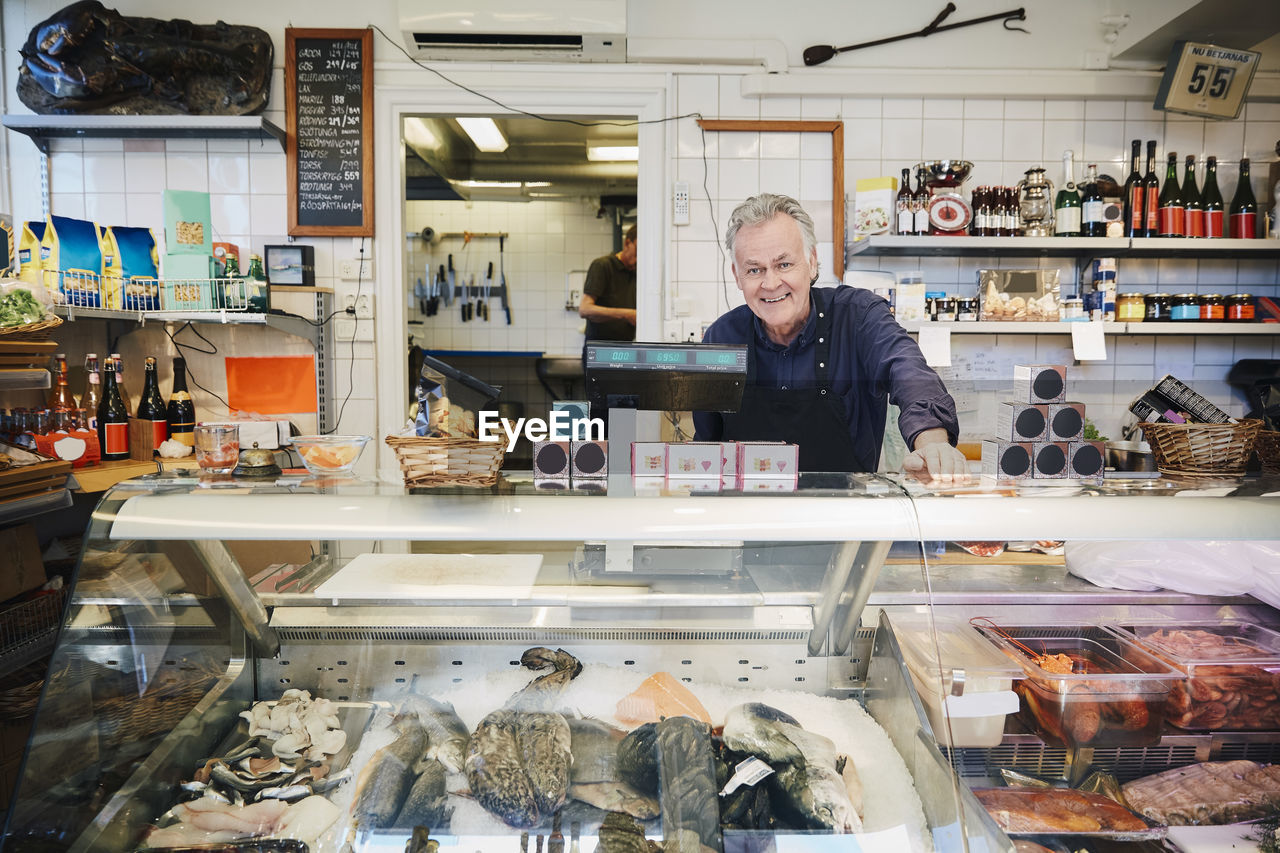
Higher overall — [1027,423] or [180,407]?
[1027,423]

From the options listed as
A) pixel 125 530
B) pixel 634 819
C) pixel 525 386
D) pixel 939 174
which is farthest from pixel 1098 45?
pixel 525 386

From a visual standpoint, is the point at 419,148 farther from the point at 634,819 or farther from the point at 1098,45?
the point at 634,819

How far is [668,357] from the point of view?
4.47 ft

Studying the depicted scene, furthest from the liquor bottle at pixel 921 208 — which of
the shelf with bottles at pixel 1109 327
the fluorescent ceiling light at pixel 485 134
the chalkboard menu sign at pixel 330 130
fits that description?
the fluorescent ceiling light at pixel 485 134

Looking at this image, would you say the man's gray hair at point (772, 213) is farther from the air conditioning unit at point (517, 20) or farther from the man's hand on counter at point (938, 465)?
the air conditioning unit at point (517, 20)

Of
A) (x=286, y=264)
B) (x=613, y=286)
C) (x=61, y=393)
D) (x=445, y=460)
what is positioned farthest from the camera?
(x=613, y=286)

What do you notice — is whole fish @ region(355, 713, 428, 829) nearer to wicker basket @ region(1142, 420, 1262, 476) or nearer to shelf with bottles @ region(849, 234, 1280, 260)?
→ wicker basket @ region(1142, 420, 1262, 476)

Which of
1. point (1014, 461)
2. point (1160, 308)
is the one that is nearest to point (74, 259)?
point (1014, 461)

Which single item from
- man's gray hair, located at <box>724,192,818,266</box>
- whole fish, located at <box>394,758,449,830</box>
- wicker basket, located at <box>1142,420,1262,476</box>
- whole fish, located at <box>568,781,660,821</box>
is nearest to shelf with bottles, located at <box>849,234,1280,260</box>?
man's gray hair, located at <box>724,192,818,266</box>

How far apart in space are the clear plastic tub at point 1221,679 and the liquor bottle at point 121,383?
382cm

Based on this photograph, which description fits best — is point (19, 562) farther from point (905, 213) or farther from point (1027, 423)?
point (905, 213)

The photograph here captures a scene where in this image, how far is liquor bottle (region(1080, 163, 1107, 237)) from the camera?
12.1 ft

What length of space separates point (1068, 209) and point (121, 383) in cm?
467

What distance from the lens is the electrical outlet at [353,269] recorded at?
3965 millimetres
